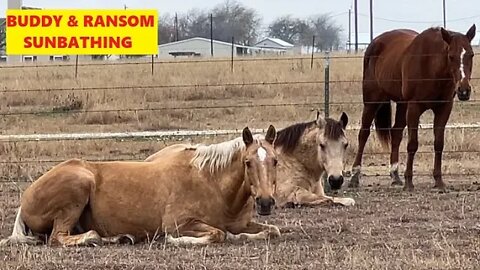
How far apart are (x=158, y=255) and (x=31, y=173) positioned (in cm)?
605

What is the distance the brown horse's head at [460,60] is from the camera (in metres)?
10.2

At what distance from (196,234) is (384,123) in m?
5.93

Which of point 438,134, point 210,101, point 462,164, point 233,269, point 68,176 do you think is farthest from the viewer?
point 210,101

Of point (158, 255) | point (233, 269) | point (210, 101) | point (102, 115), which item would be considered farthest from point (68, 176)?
point (210, 101)

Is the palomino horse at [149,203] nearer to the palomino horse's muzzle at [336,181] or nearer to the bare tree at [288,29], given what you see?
the palomino horse's muzzle at [336,181]

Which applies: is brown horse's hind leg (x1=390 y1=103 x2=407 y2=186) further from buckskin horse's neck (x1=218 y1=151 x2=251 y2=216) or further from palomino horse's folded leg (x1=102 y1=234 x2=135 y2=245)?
palomino horse's folded leg (x1=102 y1=234 x2=135 y2=245)

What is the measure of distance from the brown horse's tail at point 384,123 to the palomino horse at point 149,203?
A: 5.34 metres

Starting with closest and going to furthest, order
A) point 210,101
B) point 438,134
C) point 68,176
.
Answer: point 68,176, point 438,134, point 210,101

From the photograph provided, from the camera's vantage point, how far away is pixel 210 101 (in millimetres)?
21906

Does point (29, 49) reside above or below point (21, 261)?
above

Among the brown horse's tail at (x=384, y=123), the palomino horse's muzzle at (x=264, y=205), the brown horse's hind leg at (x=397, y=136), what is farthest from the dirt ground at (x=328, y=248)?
the brown horse's tail at (x=384, y=123)

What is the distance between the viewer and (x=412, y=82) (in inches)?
439

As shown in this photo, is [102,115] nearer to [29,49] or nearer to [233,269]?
[29,49]

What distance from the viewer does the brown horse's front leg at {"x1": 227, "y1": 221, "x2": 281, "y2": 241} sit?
7.25 meters
